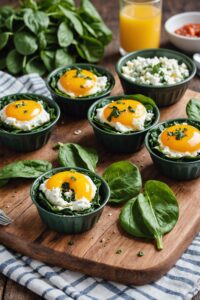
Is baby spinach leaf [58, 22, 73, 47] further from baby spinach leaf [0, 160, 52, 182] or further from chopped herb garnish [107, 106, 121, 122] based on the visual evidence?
baby spinach leaf [0, 160, 52, 182]

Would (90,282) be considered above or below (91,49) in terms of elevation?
below

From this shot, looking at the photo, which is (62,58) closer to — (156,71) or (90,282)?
(156,71)

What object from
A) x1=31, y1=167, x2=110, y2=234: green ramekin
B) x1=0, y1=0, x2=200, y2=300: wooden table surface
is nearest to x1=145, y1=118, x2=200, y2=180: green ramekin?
x1=31, y1=167, x2=110, y2=234: green ramekin

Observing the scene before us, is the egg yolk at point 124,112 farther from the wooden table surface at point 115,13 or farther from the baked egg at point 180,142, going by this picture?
the wooden table surface at point 115,13

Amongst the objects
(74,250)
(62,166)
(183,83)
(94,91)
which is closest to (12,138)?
(62,166)

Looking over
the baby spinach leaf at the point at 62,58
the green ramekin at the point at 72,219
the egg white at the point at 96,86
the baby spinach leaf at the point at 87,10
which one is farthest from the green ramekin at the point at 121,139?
the baby spinach leaf at the point at 87,10

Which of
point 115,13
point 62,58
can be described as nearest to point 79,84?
point 62,58

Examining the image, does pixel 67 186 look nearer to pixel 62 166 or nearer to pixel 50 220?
pixel 50 220
